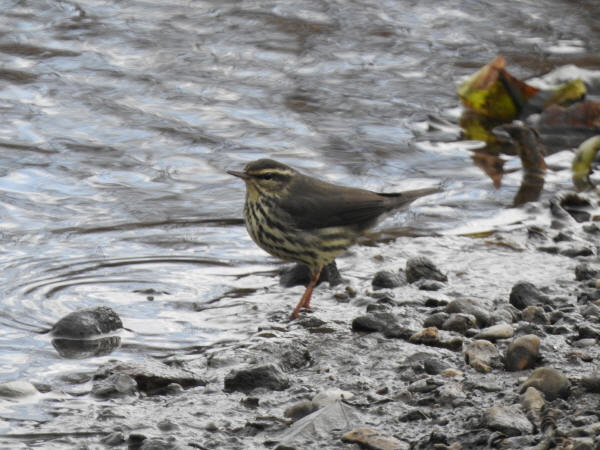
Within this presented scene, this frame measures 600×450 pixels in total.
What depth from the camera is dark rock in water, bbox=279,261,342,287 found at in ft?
26.6

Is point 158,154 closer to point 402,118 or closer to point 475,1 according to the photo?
point 402,118

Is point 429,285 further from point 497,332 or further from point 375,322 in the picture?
point 497,332

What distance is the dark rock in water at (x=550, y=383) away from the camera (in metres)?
5.61

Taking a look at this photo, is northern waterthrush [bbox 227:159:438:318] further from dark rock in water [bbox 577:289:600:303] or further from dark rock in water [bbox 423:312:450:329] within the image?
dark rock in water [bbox 577:289:600:303]

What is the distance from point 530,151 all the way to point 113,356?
567cm

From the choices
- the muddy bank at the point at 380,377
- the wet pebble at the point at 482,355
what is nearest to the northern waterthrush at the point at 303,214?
the muddy bank at the point at 380,377

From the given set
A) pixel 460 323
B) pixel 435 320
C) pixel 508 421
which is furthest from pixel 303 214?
pixel 508 421

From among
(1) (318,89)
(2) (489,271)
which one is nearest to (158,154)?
(1) (318,89)

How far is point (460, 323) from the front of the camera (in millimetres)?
6871

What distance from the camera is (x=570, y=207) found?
31.6 feet

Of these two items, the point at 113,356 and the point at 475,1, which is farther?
the point at 475,1

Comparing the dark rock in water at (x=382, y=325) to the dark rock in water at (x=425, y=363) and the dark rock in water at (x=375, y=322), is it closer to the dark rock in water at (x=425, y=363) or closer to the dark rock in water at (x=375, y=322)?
the dark rock in water at (x=375, y=322)

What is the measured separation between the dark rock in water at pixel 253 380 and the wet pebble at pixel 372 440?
0.78 m

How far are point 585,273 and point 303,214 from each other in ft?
6.49
